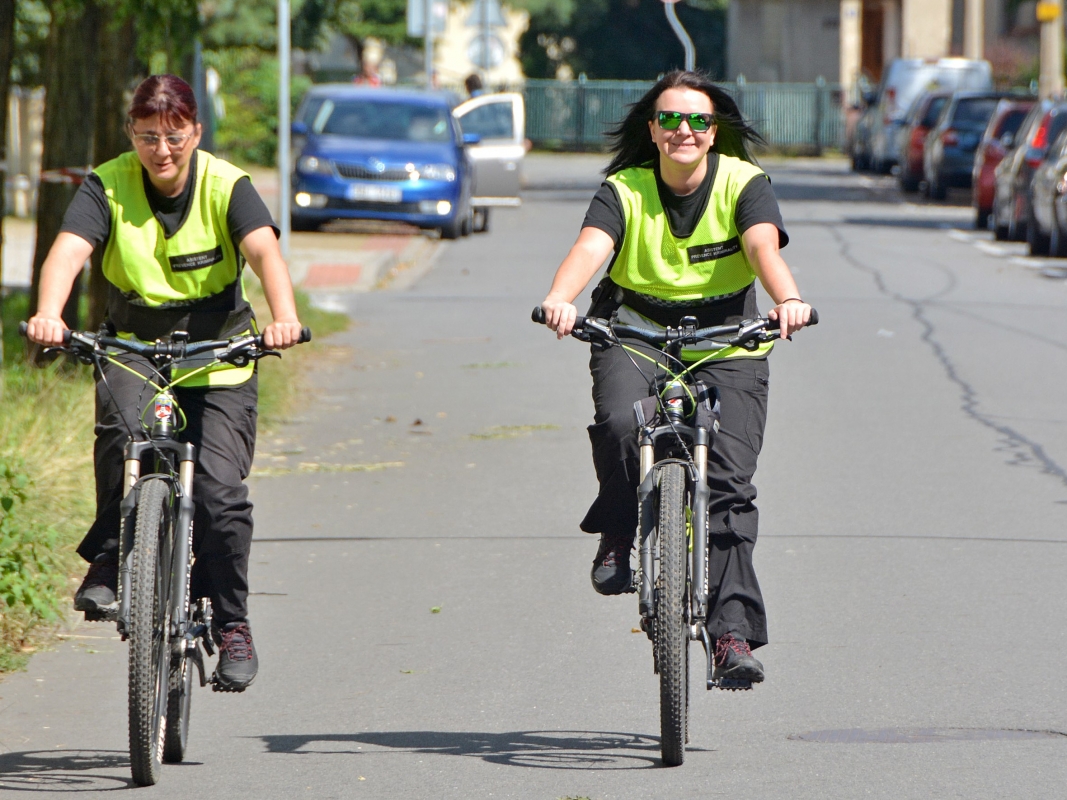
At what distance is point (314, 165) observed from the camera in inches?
864

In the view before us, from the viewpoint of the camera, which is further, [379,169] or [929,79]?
[929,79]

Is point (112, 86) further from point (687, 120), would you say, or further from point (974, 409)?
point (687, 120)

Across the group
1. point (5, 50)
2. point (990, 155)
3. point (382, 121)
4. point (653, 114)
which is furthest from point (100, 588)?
point (990, 155)

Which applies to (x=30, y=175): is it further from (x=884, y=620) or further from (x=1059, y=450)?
(x=884, y=620)

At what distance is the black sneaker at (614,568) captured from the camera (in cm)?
520

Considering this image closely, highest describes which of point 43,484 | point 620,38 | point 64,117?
point 620,38

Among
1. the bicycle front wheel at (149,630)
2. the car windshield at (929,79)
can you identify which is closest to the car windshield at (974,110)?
the car windshield at (929,79)

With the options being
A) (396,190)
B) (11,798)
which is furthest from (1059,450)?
(396,190)

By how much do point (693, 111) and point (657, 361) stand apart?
662 mm

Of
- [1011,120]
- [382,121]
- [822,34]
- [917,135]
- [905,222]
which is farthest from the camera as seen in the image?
[822,34]

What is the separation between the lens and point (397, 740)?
16.8 feet

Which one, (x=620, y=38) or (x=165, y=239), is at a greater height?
(x=620, y=38)

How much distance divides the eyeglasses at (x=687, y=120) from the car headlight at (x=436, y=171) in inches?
671

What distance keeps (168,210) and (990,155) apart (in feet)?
69.5
